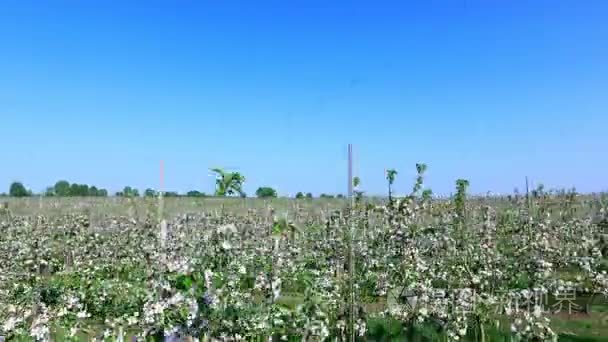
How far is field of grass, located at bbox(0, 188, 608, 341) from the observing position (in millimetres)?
→ 3588

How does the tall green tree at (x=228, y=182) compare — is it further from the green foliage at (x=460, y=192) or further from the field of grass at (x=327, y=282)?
the green foliage at (x=460, y=192)

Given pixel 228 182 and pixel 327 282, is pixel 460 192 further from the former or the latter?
pixel 228 182

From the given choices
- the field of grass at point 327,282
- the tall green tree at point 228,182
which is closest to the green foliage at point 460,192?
the field of grass at point 327,282

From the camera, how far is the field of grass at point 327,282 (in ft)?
11.8

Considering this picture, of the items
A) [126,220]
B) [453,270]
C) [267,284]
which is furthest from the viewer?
[126,220]

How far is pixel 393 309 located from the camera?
5621mm

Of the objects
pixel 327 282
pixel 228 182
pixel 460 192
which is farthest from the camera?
pixel 460 192

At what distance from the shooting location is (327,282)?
18.5 feet

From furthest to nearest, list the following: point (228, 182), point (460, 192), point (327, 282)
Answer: point (460, 192)
point (327, 282)
point (228, 182)

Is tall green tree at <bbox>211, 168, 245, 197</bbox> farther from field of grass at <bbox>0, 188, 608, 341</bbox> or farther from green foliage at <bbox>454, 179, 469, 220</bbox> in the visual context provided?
green foliage at <bbox>454, 179, 469, 220</bbox>

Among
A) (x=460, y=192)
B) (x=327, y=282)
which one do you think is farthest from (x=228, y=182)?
(x=460, y=192)

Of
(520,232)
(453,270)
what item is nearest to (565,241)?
(520,232)

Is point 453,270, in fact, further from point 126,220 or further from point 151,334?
point 126,220

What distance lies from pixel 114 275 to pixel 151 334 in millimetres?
8186
